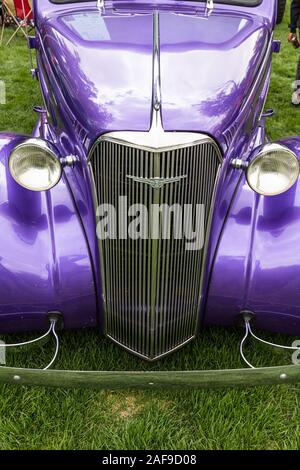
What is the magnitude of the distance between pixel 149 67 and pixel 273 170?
31.3 inches

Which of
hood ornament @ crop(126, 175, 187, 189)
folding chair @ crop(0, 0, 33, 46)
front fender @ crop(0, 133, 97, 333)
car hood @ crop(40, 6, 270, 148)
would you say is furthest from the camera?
folding chair @ crop(0, 0, 33, 46)

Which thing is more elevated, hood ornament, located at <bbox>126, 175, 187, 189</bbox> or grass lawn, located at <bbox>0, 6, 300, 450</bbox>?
hood ornament, located at <bbox>126, 175, 187, 189</bbox>

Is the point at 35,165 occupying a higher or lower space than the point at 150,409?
higher

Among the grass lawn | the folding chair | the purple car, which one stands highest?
the purple car

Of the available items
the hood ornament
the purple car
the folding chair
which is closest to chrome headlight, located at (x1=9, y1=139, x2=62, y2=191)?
the purple car

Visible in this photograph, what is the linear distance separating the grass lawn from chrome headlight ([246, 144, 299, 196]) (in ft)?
3.32

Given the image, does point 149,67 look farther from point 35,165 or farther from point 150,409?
point 150,409

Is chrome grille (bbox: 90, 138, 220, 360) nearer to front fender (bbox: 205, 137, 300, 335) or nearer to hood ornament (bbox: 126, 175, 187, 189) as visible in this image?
hood ornament (bbox: 126, 175, 187, 189)

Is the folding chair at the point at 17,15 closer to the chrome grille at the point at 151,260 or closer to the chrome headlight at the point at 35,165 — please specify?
the chrome headlight at the point at 35,165

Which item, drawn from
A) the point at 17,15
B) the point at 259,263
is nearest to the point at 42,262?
the point at 259,263

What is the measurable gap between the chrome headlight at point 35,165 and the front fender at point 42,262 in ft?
0.89

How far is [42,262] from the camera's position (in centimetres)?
247

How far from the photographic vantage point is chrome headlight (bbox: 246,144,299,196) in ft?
7.42

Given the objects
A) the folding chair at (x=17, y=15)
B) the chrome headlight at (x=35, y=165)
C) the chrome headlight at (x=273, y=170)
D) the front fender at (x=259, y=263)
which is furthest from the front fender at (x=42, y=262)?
the folding chair at (x=17, y=15)
